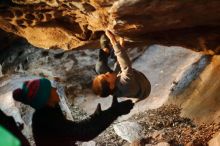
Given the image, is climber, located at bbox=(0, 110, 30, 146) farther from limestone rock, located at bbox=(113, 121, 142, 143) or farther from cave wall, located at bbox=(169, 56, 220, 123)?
limestone rock, located at bbox=(113, 121, 142, 143)

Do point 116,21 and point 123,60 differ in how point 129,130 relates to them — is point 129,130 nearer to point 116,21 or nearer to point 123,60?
point 123,60

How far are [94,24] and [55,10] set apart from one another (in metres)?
0.51

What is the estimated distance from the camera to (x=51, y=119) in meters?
2.85

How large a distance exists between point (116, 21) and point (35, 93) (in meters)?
1.33

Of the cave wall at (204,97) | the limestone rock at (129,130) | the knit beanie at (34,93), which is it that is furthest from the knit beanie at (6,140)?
the limestone rock at (129,130)

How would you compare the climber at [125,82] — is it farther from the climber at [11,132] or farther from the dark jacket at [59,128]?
the climber at [11,132]

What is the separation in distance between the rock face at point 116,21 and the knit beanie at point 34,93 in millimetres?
1084

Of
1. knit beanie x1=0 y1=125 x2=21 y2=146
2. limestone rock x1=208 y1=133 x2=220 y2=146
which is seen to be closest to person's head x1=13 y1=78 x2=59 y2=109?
knit beanie x1=0 y1=125 x2=21 y2=146

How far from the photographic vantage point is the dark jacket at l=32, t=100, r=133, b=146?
2.83 m

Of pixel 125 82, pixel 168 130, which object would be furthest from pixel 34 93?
pixel 168 130

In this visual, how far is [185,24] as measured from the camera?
3871mm

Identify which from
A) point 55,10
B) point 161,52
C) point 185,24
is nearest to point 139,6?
point 185,24

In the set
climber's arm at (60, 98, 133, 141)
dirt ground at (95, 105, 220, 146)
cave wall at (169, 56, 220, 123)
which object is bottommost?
dirt ground at (95, 105, 220, 146)

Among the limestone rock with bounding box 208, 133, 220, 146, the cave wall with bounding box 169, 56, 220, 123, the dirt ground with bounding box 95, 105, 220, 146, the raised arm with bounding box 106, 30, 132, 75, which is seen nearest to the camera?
the raised arm with bounding box 106, 30, 132, 75
